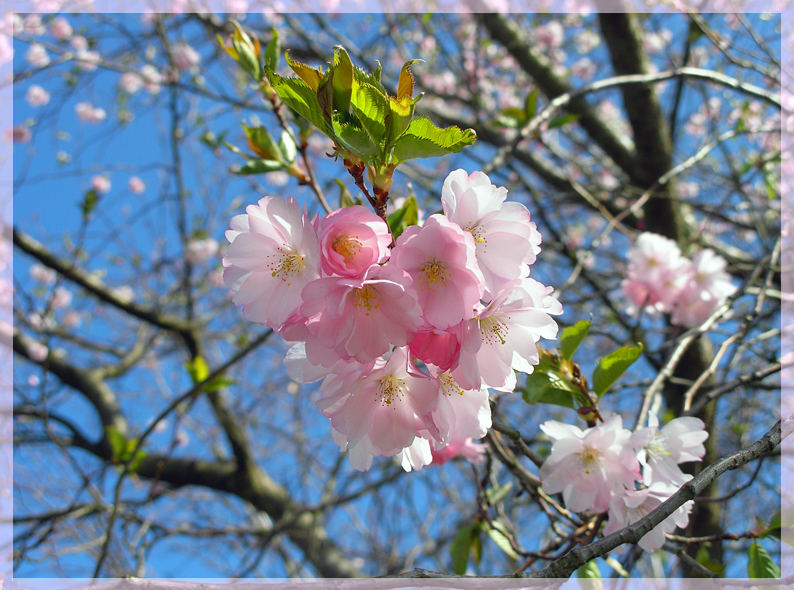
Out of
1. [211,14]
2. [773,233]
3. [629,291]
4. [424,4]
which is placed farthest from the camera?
[424,4]

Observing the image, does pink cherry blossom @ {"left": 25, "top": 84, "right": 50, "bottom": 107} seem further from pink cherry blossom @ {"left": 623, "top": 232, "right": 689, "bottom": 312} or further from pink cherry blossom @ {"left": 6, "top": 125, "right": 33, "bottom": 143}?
pink cherry blossom @ {"left": 623, "top": 232, "right": 689, "bottom": 312}

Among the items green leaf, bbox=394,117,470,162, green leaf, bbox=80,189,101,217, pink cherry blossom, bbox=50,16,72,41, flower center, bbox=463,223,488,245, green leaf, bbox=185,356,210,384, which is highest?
pink cherry blossom, bbox=50,16,72,41

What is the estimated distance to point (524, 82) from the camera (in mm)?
3963

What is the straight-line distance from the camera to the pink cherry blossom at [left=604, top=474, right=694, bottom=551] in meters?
0.87

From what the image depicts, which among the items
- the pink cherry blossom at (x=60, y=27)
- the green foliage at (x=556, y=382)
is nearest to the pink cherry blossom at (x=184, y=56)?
the pink cherry blossom at (x=60, y=27)

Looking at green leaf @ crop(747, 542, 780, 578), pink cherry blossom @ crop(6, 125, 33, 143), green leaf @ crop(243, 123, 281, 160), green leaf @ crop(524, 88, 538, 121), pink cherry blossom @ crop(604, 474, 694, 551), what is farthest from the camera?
pink cherry blossom @ crop(6, 125, 33, 143)

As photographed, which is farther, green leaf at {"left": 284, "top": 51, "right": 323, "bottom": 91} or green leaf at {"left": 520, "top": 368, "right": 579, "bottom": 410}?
green leaf at {"left": 520, "top": 368, "right": 579, "bottom": 410}

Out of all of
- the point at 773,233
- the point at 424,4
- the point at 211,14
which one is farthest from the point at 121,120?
the point at 773,233

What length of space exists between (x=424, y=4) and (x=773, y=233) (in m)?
2.26

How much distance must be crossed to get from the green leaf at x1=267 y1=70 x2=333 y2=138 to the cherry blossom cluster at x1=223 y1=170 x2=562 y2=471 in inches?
4.0

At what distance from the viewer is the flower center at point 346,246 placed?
64cm

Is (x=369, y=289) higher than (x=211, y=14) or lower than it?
lower

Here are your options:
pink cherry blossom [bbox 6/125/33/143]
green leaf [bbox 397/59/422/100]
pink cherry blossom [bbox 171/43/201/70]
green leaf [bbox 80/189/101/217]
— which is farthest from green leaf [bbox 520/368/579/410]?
pink cherry blossom [bbox 6/125/33/143]

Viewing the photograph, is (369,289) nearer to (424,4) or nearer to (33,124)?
(424,4)
